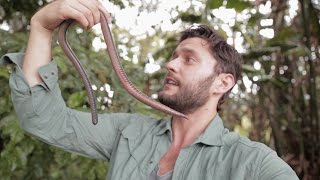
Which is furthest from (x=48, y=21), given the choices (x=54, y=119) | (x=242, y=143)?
(x=242, y=143)

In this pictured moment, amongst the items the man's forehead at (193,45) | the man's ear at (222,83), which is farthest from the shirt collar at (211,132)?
the man's forehead at (193,45)

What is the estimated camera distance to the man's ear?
Result: 199 centimetres

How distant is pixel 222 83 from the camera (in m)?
2.03

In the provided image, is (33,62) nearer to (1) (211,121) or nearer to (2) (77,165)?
(1) (211,121)

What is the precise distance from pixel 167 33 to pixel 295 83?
1313mm

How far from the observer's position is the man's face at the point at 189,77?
186cm

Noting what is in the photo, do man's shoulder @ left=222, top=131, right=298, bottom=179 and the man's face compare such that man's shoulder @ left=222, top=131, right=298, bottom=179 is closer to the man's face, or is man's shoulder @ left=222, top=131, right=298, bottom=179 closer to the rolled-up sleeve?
the man's face

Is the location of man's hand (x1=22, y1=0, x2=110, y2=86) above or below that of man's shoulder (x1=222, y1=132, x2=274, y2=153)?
above

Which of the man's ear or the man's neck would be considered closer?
the man's neck

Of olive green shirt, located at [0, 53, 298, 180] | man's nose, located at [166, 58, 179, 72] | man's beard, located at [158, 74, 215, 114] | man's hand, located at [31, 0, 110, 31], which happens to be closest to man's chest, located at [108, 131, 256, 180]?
olive green shirt, located at [0, 53, 298, 180]

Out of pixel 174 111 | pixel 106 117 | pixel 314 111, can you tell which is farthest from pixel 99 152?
pixel 314 111

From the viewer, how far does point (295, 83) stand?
457 cm

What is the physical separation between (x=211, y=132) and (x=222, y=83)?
0.30 m

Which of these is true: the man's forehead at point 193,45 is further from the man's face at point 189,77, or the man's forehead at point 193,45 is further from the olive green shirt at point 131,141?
the olive green shirt at point 131,141
